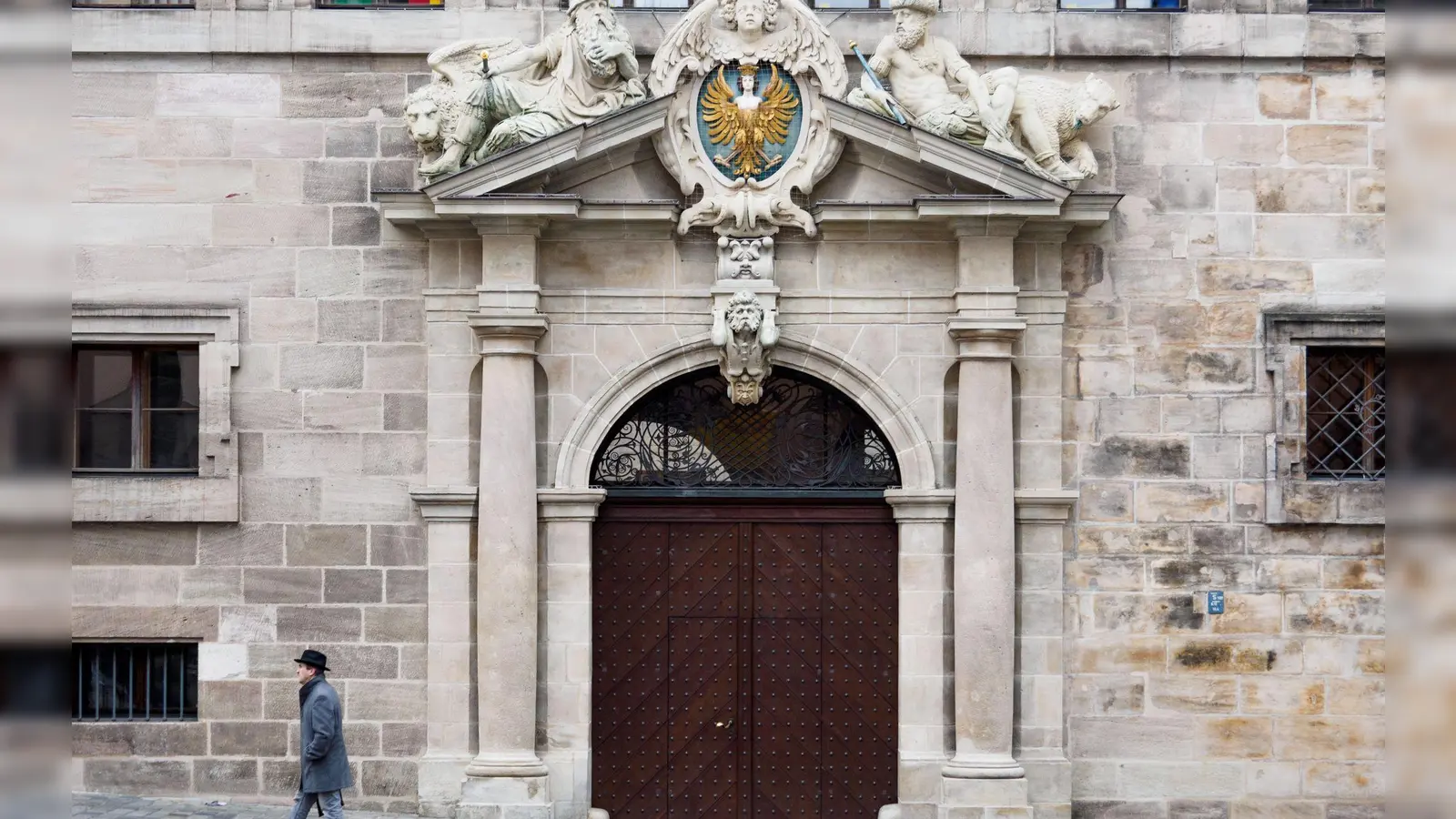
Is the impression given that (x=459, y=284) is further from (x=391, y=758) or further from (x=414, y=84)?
(x=391, y=758)

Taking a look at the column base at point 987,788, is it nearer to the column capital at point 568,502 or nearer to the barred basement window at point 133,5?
the column capital at point 568,502

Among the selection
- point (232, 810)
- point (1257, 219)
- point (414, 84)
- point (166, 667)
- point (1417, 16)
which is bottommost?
point (232, 810)

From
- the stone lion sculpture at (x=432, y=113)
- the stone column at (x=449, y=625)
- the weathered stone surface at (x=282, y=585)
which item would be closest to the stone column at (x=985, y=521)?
the stone column at (x=449, y=625)

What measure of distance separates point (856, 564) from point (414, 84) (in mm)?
4912

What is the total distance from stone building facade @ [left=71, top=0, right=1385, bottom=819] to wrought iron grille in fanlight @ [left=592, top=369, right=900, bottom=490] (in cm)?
24

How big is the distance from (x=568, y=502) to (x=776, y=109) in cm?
326

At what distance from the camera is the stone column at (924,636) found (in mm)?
11297

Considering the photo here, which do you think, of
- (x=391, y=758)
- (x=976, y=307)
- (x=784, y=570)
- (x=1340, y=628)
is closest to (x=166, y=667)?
(x=391, y=758)

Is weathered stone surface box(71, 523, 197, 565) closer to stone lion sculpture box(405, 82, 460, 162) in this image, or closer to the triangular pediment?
the triangular pediment

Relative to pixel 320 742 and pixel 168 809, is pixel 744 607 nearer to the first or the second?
pixel 320 742

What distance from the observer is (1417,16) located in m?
3.88

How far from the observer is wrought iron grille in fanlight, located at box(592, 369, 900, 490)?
11.7 m

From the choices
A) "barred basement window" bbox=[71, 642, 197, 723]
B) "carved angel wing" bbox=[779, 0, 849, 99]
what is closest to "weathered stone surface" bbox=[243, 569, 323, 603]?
"barred basement window" bbox=[71, 642, 197, 723]

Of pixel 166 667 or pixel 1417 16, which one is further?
pixel 166 667
